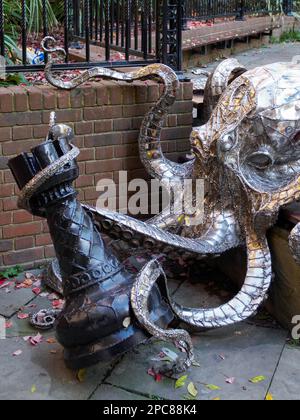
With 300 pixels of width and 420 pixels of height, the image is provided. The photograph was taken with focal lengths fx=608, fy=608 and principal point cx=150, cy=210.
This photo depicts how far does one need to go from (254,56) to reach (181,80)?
593 cm

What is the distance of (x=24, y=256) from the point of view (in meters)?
4.18

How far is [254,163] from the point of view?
142 inches

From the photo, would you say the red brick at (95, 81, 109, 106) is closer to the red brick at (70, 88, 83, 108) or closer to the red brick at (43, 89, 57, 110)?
the red brick at (70, 88, 83, 108)

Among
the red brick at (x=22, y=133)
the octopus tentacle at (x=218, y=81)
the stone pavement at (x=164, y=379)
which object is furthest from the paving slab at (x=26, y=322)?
the octopus tentacle at (x=218, y=81)

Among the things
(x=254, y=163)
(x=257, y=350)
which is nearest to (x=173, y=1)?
(x=254, y=163)

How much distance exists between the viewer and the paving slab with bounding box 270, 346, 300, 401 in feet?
9.50

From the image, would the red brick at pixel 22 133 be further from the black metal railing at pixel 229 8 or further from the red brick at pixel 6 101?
the black metal railing at pixel 229 8

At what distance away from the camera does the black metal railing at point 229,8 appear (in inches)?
355

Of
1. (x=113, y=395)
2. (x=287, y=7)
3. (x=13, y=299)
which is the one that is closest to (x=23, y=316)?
(x=13, y=299)

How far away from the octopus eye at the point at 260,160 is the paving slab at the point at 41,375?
1449 mm

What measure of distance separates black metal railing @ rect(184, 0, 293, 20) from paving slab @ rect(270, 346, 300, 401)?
6.51 m

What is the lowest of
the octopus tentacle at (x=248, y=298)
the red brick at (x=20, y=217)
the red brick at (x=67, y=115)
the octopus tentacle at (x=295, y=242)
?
the octopus tentacle at (x=248, y=298)

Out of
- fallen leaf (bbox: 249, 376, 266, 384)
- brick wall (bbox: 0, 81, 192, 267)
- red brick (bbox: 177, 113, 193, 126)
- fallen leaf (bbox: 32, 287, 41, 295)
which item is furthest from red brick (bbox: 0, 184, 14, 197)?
fallen leaf (bbox: 249, 376, 266, 384)
